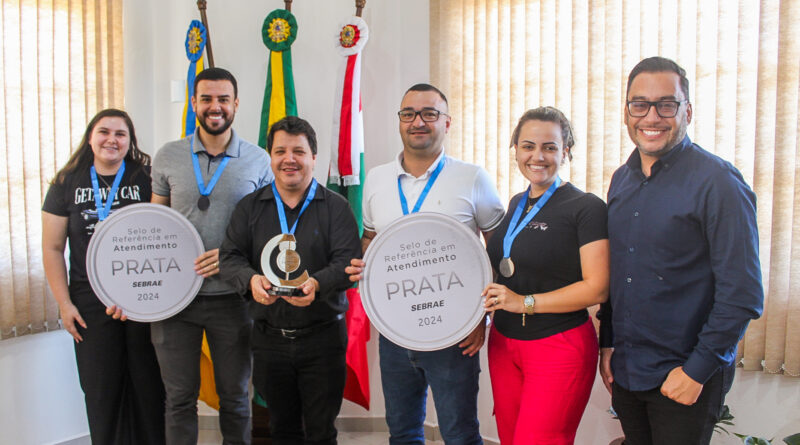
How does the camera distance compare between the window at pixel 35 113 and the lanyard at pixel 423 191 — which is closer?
the lanyard at pixel 423 191

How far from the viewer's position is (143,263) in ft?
7.16

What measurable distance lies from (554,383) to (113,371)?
1.91m

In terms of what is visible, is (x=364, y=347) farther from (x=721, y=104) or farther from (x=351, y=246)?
(x=721, y=104)

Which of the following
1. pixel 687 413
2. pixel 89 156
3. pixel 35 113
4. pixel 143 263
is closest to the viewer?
pixel 687 413

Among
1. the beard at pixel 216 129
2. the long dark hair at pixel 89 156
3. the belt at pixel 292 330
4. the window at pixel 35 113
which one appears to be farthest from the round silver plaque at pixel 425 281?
the window at pixel 35 113

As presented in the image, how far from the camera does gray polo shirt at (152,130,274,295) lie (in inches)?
87.3

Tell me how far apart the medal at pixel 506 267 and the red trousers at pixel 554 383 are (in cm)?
22

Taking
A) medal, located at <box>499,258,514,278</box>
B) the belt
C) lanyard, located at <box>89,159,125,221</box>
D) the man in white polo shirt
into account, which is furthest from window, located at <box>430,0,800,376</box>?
lanyard, located at <box>89,159,125,221</box>

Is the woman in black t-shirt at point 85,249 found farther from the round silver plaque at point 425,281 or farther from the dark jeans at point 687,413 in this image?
the dark jeans at point 687,413

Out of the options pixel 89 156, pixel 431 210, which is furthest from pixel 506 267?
pixel 89 156

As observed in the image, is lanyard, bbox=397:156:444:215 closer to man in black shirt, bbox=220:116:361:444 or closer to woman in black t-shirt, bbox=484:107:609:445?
man in black shirt, bbox=220:116:361:444

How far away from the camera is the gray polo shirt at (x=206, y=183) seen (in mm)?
2217

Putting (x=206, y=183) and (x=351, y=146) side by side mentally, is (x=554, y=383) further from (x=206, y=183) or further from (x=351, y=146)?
(x=351, y=146)

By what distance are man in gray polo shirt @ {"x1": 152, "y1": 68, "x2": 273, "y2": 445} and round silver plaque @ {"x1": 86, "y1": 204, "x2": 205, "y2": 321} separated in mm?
78
